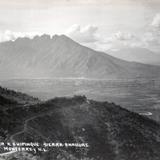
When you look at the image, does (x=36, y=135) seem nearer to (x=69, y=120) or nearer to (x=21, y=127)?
(x=21, y=127)

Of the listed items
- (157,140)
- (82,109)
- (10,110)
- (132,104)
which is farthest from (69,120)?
(132,104)

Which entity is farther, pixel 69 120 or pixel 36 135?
pixel 69 120

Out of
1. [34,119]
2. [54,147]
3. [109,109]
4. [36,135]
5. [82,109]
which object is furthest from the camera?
[109,109]

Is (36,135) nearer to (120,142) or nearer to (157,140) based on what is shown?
(120,142)

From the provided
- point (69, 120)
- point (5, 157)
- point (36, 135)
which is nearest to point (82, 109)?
point (69, 120)

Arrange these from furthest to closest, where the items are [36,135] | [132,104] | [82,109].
A: [132,104] → [82,109] → [36,135]

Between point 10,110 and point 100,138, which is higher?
point 10,110
